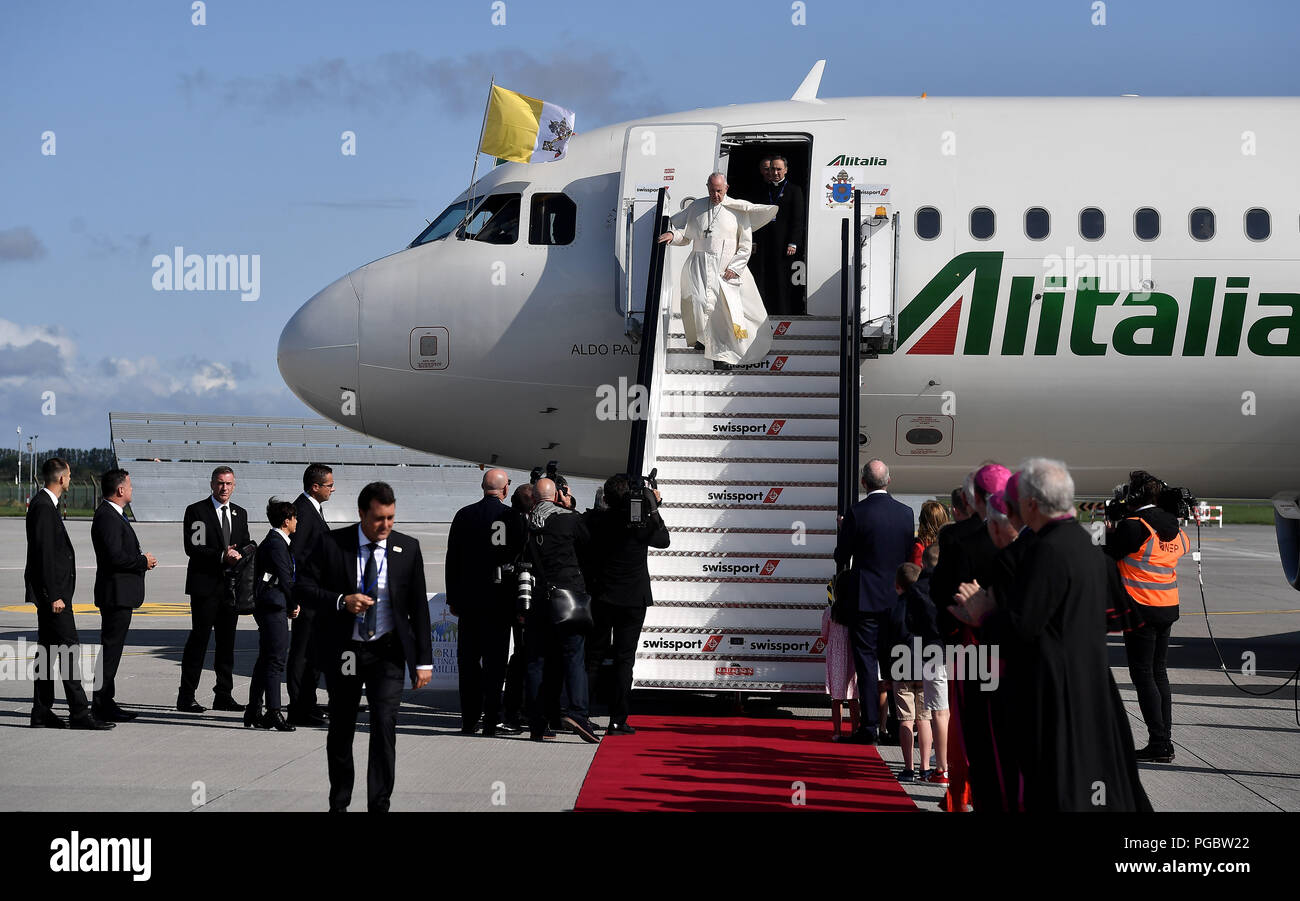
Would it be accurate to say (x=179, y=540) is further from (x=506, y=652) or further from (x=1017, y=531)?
(x=1017, y=531)

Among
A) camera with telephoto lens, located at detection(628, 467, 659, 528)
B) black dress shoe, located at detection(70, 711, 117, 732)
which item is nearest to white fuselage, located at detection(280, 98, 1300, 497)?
camera with telephoto lens, located at detection(628, 467, 659, 528)

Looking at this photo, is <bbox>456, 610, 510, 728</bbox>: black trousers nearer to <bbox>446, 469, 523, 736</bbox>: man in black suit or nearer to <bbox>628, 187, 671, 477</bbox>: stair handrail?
<bbox>446, 469, 523, 736</bbox>: man in black suit

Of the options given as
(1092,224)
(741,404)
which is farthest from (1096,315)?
(741,404)

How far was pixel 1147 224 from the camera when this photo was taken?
38.5 ft

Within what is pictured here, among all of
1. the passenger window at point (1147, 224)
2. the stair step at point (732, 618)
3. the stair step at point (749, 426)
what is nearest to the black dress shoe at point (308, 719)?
the stair step at point (732, 618)

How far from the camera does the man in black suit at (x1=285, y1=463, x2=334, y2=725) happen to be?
9016 mm

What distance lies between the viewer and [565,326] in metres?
12.1

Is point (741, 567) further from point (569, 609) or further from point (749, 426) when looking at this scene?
point (569, 609)

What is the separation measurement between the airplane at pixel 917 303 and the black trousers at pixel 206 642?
10.3 ft

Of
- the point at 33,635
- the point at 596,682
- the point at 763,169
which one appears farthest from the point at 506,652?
the point at 33,635

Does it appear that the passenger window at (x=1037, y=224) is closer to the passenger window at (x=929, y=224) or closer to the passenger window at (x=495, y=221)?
the passenger window at (x=929, y=224)

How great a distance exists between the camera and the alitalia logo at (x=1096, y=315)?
1168 cm

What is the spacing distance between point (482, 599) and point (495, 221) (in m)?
4.92

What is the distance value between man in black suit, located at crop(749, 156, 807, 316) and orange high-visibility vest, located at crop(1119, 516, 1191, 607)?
4.85m
